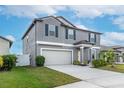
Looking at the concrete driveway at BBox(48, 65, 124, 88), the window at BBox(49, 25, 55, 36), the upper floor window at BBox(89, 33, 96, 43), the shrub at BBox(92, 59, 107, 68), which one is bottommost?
the concrete driveway at BBox(48, 65, 124, 88)

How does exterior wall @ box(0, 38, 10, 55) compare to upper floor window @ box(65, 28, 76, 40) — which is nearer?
exterior wall @ box(0, 38, 10, 55)

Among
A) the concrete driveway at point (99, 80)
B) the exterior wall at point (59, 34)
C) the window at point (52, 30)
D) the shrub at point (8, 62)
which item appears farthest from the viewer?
the window at point (52, 30)

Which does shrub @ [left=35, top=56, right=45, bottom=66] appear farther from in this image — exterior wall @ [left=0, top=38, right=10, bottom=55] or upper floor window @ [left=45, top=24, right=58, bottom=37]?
exterior wall @ [left=0, top=38, right=10, bottom=55]

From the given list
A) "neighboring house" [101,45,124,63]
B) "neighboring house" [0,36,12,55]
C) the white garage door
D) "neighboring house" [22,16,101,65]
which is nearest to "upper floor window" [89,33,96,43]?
"neighboring house" [22,16,101,65]

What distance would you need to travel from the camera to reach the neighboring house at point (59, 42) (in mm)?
22156

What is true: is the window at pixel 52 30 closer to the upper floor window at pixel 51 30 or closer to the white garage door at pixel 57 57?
the upper floor window at pixel 51 30

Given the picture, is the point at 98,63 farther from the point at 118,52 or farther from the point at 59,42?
the point at 118,52

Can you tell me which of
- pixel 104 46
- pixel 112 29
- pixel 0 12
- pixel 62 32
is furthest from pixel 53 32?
pixel 104 46

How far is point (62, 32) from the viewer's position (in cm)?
2405

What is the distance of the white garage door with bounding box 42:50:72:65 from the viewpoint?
22547 mm

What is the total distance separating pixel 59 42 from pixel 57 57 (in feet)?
5.76

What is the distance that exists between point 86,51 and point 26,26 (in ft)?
27.3

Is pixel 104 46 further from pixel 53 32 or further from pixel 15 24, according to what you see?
pixel 15 24

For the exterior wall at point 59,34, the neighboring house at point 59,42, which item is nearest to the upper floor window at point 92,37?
the neighboring house at point 59,42
